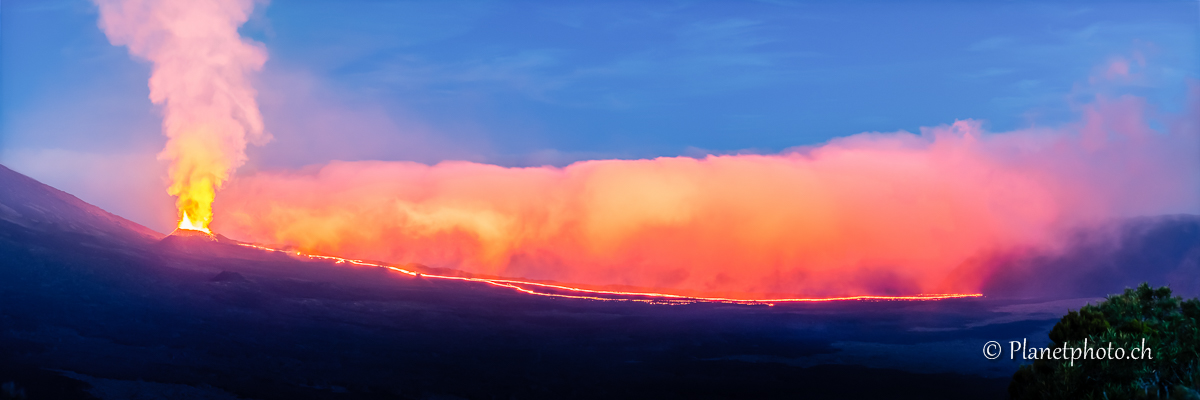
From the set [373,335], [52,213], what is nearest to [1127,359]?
[373,335]

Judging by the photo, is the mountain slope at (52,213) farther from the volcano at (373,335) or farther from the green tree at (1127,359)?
the green tree at (1127,359)

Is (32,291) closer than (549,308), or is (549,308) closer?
(32,291)

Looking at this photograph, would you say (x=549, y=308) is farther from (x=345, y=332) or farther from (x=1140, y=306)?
(x=1140, y=306)

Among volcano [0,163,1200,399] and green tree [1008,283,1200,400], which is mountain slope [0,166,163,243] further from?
green tree [1008,283,1200,400]

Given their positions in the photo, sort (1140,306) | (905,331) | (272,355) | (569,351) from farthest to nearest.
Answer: (905,331) → (569,351) → (272,355) → (1140,306)

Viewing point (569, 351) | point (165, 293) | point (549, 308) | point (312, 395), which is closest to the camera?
point (312, 395)

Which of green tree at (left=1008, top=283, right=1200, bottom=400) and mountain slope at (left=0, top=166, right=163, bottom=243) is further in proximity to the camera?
mountain slope at (left=0, top=166, right=163, bottom=243)

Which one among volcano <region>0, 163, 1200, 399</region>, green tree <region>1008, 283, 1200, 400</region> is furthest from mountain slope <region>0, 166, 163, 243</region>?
green tree <region>1008, 283, 1200, 400</region>

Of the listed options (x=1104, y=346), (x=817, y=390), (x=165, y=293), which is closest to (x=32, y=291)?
(x=165, y=293)
